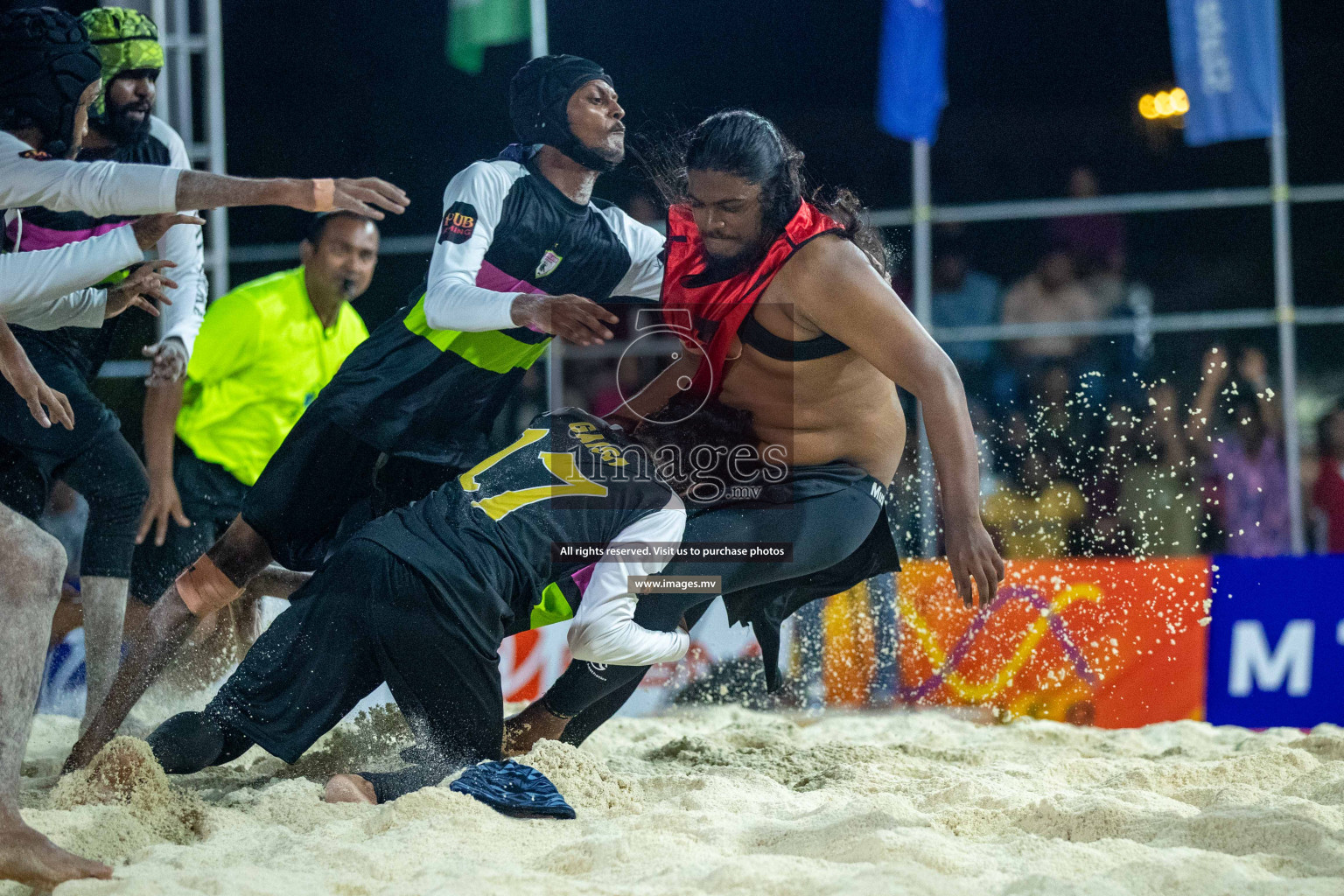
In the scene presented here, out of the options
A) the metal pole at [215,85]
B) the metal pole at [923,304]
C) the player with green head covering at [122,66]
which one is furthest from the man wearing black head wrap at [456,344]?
the metal pole at [923,304]

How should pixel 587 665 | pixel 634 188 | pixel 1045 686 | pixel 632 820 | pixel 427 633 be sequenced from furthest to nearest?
pixel 1045 686 < pixel 634 188 < pixel 587 665 < pixel 427 633 < pixel 632 820

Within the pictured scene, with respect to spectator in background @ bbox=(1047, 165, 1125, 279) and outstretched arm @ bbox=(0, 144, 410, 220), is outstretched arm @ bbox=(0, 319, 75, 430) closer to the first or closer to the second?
outstretched arm @ bbox=(0, 144, 410, 220)

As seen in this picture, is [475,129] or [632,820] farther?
[475,129]

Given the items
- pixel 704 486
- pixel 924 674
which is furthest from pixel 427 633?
pixel 924 674

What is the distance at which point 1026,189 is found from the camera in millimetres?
7270

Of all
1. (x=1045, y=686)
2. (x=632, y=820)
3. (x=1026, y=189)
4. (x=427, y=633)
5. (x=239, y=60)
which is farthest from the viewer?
(x=1026, y=189)

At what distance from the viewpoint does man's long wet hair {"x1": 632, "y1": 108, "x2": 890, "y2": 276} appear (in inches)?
120

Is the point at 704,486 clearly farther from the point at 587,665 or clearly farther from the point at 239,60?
the point at 239,60

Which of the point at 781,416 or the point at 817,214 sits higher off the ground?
the point at 817,214

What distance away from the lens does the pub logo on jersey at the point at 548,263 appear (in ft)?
10.7

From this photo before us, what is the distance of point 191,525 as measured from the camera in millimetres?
3658

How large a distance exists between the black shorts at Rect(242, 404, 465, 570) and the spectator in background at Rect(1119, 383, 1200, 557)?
2.58 metres

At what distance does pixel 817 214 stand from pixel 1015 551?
191cm

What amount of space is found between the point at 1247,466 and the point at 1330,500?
1213 millimetres
